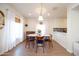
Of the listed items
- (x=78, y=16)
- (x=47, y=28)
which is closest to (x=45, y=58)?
(x=78, y=16)

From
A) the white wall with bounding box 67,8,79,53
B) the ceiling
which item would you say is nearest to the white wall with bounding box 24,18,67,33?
the ceiling

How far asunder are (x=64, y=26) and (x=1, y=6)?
24.4 ft

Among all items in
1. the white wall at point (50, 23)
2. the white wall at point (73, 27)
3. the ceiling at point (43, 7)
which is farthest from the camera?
the white wall at point (50, 23)

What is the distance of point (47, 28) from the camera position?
11.3 metres

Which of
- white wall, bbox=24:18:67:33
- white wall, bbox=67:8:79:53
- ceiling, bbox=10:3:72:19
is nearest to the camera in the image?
white wall, bbox=67:8:79:53

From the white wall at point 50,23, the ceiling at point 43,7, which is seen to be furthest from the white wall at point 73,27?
the white wall at point 50,23

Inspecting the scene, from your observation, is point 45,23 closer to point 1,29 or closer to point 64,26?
point 64,26

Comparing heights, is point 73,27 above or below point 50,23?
below

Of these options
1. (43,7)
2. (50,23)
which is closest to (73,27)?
(43,7)

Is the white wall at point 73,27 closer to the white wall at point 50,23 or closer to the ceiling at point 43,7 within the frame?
the ceiling at point 43,7

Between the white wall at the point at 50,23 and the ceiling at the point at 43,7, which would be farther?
the white wall at the point at 50,23

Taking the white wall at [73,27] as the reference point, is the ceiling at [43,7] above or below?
above

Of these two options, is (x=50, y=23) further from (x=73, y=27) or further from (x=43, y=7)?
(x=73, y=27)

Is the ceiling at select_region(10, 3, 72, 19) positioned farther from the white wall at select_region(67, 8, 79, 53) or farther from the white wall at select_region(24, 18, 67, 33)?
the white wall at select_region(24, 18, 67, 33)
